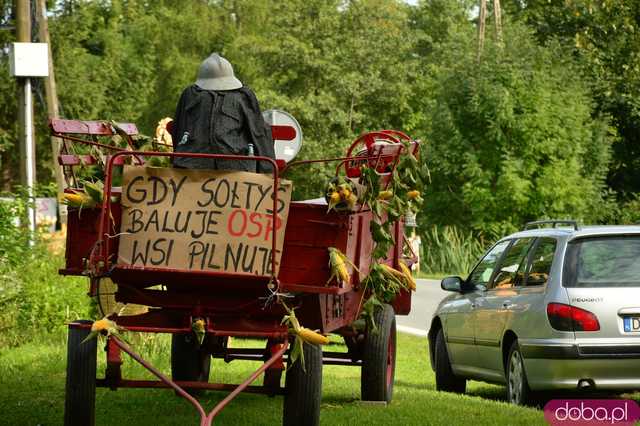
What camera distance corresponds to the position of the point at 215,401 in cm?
1104

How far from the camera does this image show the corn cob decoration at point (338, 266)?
775 centimetres

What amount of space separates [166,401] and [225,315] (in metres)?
2.80

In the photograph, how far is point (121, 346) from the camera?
776cm

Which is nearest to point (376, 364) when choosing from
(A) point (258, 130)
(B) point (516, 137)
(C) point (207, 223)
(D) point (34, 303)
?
(A) point (258, 130)

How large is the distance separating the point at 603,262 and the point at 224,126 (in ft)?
12.3

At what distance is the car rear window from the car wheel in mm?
817

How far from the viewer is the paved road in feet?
77.0

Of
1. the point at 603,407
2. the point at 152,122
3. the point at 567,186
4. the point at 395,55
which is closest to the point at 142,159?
the point at 603,407

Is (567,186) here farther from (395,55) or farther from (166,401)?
(166,401)

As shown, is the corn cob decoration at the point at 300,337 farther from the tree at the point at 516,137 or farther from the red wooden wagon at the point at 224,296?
the tree at the point at 516,137

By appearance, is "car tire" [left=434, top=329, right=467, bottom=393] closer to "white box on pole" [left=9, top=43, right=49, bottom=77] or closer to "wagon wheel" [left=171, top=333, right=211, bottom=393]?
"wagon wheel" [left=171, top=333, right=211, bottom=393]

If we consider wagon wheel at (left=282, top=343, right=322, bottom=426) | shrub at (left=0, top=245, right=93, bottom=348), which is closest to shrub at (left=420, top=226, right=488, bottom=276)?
shrub at (left=0, top=245, right=93, bottom=348)

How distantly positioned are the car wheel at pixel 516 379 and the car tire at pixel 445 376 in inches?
67.1

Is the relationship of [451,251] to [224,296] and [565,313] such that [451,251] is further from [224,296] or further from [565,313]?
[224,296]
